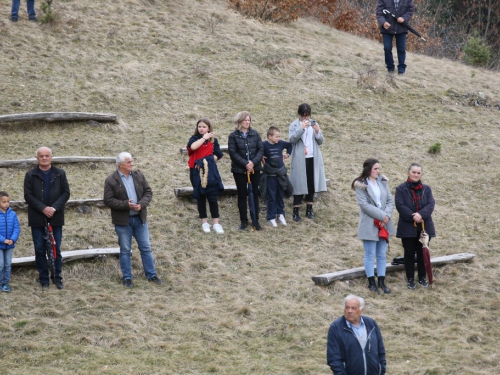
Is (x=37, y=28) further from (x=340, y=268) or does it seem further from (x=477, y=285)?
(x=477, y=285)

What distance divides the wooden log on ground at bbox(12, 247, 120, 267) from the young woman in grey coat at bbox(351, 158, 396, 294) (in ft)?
10.5

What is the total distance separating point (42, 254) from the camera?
873cm

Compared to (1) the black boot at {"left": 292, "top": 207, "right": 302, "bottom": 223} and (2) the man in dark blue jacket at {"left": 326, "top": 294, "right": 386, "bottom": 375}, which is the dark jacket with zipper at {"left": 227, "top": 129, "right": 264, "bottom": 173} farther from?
(2) the man in dark blue jacket at {"left": 326, "top": 294, "right": 386, "bottom": 375}

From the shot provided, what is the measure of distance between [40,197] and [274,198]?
3673 mm

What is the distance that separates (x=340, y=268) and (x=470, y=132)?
6.95 meters

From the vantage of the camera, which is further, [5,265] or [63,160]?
[63,160]

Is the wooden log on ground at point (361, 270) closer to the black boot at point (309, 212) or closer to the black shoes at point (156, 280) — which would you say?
the black shoes at point (156, 280)

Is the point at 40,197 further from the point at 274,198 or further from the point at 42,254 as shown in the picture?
the point at 274,198

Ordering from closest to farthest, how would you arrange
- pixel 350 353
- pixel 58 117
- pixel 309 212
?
pixel 350 353 → pixel 309 212 → pixel 58 117

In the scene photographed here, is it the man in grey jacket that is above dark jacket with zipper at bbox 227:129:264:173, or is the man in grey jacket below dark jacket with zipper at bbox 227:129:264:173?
below

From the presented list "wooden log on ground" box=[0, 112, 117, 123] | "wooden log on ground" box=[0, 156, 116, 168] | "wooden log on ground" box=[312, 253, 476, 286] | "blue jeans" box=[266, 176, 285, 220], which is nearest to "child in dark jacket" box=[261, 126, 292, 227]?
"blue jeans" box=[266, 176, 285, 220]

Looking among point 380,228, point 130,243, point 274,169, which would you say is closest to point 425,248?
point 380,228

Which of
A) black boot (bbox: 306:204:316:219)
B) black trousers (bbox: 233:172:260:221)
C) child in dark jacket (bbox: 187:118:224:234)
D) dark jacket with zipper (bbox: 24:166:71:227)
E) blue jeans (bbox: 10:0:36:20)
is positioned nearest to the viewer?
dark jacket with zipper (bbox: 24:166:71:227)

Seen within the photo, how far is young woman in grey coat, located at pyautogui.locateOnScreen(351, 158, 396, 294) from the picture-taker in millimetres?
8945
